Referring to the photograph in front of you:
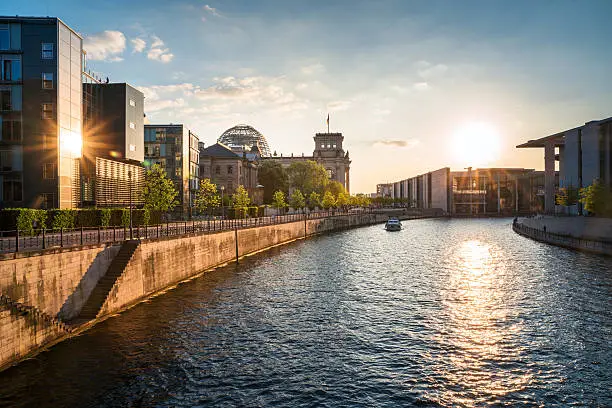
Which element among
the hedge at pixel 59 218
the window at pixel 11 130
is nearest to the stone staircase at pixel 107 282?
the hedge at pixel 59 218

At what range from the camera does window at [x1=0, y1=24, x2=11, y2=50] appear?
45.4 meters

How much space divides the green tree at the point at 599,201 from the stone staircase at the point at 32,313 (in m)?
73.4

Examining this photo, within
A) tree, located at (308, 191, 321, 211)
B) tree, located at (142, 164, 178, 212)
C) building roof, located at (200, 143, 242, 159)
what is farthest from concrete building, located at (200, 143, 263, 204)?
tree, located at (142, 164, 178, 212)

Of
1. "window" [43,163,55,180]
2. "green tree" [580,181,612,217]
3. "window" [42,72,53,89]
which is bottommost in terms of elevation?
"green tree" [580,181,612,217]

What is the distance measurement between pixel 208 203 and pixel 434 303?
60.2 metres

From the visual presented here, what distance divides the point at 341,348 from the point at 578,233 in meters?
60.5

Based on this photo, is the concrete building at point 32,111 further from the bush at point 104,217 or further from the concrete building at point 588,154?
the concrete building at point 588,154

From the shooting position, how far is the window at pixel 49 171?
1814 inches

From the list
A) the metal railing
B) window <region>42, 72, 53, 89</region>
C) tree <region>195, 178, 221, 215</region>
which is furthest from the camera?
tree <region>195, 178, 221, 215</region>

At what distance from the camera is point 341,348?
23.4 metres

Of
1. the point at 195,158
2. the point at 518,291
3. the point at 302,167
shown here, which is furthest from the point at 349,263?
the point at 302,167

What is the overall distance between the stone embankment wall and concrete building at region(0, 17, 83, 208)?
1655 centimetres

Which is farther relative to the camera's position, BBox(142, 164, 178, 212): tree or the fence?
BBox(142, 164, 178, 212): tree

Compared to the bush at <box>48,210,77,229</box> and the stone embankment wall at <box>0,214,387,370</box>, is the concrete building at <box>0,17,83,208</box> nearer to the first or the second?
the bush at <box>48,210,77,229</box>
